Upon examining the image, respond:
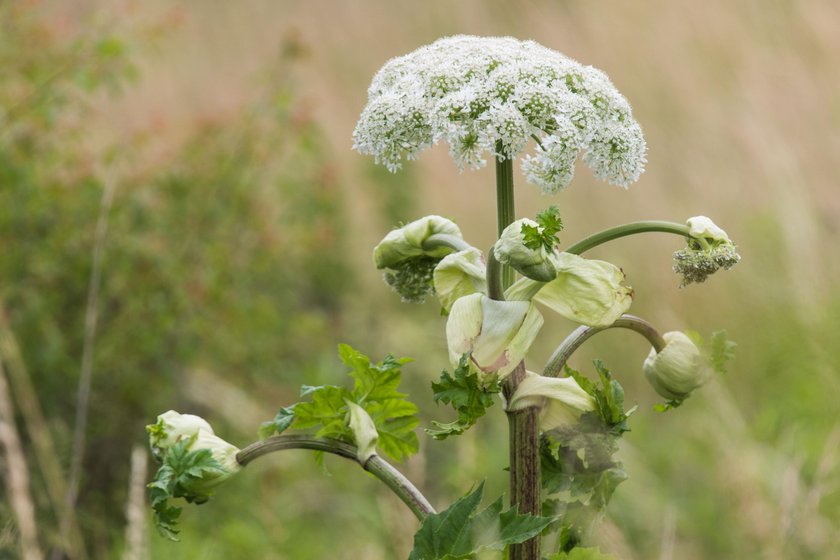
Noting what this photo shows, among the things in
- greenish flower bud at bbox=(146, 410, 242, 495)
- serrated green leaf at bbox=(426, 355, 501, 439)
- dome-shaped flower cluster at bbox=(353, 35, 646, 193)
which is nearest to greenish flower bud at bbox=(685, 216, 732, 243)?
dome-shaped flower cluster at bbox=(353, 35, 646, 193)

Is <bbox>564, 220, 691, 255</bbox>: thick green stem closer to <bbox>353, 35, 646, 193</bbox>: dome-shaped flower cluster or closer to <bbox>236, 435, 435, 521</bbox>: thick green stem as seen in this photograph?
<bbox>353, 35, 646, 193</bbox>: dome-shaped flower cluster

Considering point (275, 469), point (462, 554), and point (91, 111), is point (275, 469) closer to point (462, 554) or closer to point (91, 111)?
point (91, 111)

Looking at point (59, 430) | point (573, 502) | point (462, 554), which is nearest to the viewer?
point (462, 554)

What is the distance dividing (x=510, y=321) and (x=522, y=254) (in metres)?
0.12

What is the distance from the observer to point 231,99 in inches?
329

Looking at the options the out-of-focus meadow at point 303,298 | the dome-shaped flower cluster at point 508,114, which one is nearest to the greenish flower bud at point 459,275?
the dome-shaped flower cluster at point 508,114

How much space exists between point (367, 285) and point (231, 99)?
238 centimetres

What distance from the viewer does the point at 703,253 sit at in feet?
4.63

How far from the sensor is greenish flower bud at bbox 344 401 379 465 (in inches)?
59.2

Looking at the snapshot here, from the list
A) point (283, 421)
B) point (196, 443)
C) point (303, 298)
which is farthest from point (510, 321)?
point (303, 298)

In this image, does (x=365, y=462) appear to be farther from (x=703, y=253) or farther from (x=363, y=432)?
(x=703, y=253)

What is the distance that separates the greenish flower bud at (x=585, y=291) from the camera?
56.8 inches

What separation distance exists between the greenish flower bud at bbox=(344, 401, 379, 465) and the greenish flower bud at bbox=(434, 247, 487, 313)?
0.21 m

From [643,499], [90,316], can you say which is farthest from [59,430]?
[643,499]
